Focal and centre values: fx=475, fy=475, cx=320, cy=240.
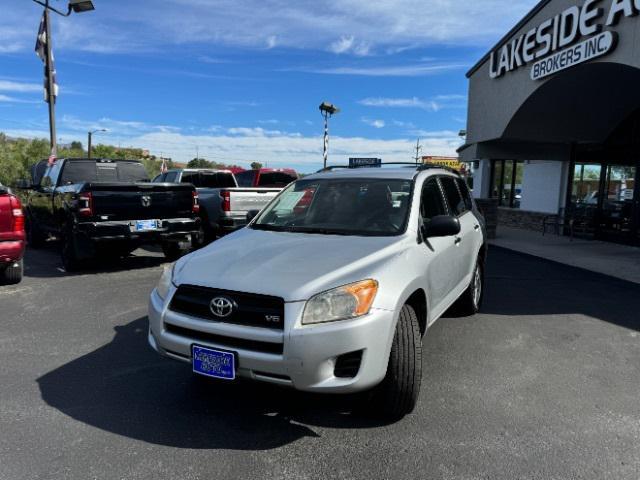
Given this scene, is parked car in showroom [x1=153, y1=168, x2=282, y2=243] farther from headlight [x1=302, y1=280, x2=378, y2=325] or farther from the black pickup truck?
headlight [x1=302, y1=280, x2=378, y2=325]

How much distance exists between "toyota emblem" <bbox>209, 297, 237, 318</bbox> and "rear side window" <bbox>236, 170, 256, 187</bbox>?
11.2 metres

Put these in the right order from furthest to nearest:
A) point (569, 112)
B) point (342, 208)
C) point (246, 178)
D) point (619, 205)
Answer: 1. point (246, 178)
2. point (619, 205)
3. point (569, 112)
4. point (342, 208)

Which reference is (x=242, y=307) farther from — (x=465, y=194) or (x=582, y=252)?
(x=582, y=252)

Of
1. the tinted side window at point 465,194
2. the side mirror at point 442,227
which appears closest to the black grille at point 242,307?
the side mirror at point 442,227

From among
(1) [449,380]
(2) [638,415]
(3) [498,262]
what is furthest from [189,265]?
(3) [498,262]

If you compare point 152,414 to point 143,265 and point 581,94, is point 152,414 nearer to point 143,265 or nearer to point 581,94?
point 143,265

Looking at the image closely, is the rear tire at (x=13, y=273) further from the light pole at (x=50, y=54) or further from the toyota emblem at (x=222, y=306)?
the light pole at (x=50, y=54)

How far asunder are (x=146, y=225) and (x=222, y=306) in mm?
5466

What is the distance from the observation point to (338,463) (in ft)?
8.93

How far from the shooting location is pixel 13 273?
22.4 ft

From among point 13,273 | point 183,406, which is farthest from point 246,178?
point 183,406

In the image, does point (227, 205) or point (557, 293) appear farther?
point (227, 205)

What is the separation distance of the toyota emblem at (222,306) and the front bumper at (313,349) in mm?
61

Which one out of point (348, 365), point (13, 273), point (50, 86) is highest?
point (50, 86)
